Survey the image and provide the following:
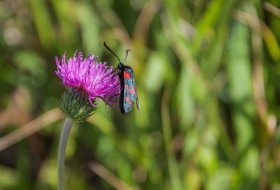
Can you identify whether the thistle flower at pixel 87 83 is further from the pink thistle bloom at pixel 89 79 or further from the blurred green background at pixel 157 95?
the blurred green background at pixel 157 95

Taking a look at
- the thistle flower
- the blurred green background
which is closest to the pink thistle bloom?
the thistle flower

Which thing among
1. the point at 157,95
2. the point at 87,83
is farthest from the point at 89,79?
the point at 157,95

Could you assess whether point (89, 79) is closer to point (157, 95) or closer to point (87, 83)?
point (87, 83)

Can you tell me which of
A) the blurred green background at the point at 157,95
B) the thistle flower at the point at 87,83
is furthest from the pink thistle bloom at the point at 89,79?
the blurred green background at the point at 157,95

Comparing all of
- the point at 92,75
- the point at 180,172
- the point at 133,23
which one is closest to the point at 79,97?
the point at 92,75

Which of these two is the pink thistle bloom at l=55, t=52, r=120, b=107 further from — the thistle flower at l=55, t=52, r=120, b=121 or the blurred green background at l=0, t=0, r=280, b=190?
the blurred green background at l=0, t=0, r=280, b=190

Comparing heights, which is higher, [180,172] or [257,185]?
[257,185]

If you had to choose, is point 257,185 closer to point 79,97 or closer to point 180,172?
point 180,172

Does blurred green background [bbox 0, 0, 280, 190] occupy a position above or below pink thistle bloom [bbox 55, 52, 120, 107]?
below
